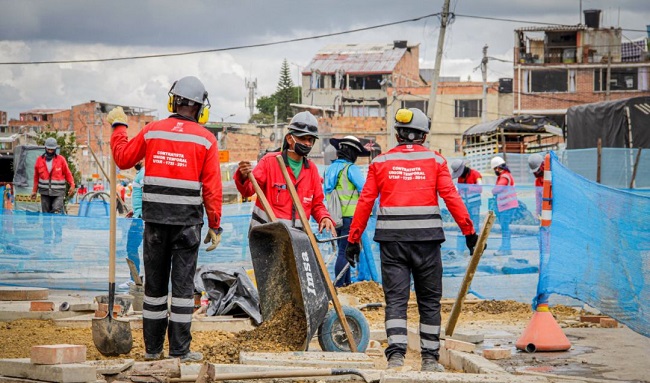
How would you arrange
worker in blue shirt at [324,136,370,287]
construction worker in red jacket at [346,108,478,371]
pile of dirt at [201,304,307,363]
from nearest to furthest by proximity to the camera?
pile of dirt at [201,304,307,363] → construction worker in red jacket at [346,108,478,371] → worker in blue shirt at [324,136,370,287]

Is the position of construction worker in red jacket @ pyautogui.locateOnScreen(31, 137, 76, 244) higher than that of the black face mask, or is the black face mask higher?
the black face mask

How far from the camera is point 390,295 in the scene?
23.3ft

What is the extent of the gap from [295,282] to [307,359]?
100 centimetres

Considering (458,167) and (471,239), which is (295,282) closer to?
(471,239)

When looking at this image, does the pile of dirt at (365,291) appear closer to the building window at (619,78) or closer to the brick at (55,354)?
the brick at (55,354)

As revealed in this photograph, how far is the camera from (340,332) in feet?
25.0

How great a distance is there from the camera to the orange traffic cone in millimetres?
8250

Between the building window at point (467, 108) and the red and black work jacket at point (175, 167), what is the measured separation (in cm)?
6857

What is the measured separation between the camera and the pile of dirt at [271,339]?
6906mm

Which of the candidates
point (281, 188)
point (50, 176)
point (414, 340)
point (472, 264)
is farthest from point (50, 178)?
point (472, 264)

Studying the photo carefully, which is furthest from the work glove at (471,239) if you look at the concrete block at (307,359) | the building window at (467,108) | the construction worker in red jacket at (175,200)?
the building window at (467,108)

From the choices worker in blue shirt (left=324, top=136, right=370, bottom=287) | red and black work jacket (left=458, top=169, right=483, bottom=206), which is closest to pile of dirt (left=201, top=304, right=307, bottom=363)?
worker in blue shirt (left=324, top=136, right=370, bottom=287)

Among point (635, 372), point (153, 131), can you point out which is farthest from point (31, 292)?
point (635, 372)

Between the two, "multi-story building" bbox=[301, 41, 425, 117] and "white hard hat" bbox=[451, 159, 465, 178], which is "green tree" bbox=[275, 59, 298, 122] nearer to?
"multi-story building" bbox=[301, 41, 425, 117]
